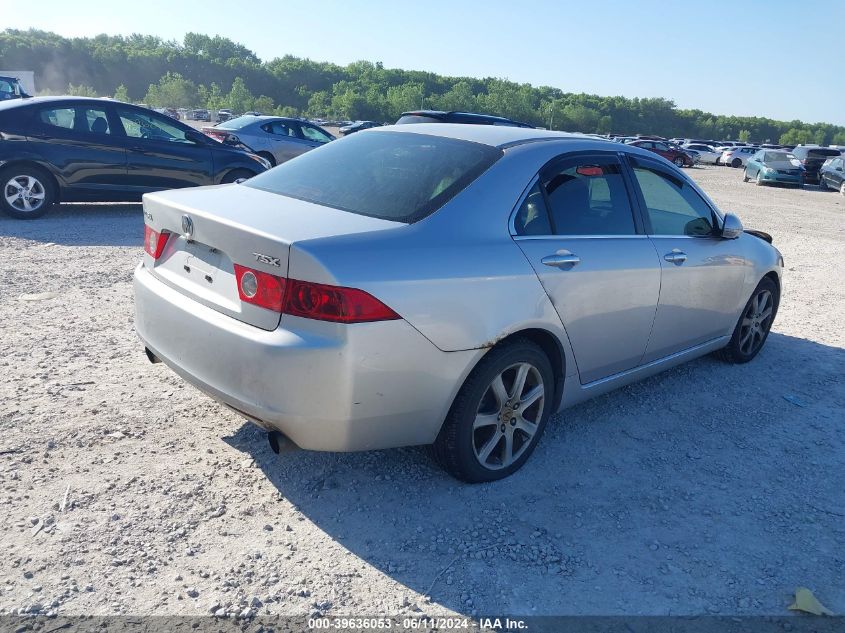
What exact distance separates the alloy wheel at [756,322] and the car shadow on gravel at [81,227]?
6473 millimetres

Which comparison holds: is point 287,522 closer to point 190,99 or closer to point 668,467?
point 668,467

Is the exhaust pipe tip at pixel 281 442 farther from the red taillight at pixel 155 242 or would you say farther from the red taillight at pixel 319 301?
the red taillight at pixel 155 242

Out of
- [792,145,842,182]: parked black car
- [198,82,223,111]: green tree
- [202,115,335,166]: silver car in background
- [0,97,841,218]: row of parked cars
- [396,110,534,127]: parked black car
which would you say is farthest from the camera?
[198,82,223,111]: green tree

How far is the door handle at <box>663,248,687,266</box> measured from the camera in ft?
13.7

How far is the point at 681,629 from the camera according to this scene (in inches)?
99.2

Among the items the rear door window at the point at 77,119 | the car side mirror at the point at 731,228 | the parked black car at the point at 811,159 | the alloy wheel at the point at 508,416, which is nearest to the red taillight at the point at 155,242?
the alloy wheel at the point at 508,416

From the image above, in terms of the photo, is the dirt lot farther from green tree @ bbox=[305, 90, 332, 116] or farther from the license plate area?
green tree @ bbox=[305, 90, 332, 116]

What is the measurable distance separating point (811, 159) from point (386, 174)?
31.6 metres

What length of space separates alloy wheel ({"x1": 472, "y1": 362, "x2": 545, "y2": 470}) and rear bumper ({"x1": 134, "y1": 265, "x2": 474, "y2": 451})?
0.98 ft

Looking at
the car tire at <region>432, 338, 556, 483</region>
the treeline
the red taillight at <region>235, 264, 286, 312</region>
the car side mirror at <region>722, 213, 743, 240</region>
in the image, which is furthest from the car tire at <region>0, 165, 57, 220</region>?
the treeline

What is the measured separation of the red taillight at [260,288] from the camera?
2.73 metres

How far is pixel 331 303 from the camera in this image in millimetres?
2646

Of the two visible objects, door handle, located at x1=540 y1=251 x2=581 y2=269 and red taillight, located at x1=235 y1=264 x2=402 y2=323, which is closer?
red taillight, located at x1=235 y1=264 x2=402 y2=323

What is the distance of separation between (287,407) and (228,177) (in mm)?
8794
